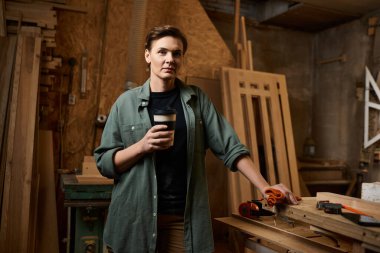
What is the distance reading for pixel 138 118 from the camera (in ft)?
5.88

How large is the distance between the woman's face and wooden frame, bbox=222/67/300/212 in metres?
2.34

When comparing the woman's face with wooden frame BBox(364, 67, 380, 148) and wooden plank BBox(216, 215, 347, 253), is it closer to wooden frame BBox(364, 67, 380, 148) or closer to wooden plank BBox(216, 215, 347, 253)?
wooden plank BBox(216, 215, 347, 253)

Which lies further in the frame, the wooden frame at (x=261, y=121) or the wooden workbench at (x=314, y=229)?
the wooden frame at (x=261, y=121)

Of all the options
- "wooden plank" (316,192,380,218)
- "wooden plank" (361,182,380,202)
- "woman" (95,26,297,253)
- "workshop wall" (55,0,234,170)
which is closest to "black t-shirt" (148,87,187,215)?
"woman" (95,26,297,253)

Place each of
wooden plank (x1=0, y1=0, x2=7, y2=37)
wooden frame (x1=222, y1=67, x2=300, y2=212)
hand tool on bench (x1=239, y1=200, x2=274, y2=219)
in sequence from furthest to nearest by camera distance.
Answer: wooden frame (x1=222, y1=67, x2=300, y2=212)
wooden plank (x1=0, y1=0, x2=7, y2=37)
hand tool on bench (x1=239, y1=200, x2=274, y2=219)

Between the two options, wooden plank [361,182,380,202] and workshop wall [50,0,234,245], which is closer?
wooden plank [361,182,380,202]

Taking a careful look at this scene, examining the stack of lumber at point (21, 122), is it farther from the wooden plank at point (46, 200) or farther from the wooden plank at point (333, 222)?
the wooden plank at point (333, 222)

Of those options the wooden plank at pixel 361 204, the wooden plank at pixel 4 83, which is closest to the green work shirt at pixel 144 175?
the wooden plank at pixel 361 204

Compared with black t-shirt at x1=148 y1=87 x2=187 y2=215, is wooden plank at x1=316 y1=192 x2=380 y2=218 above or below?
below

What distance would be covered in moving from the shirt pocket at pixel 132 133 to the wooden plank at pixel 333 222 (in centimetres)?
82

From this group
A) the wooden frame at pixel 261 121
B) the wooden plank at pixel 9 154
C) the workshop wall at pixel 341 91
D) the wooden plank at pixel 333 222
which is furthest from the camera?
the workshop wall at pixel 341 91

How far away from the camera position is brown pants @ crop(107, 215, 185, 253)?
1.75 meters

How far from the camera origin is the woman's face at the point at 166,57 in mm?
1760

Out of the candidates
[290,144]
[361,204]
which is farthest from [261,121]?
[361,204]
